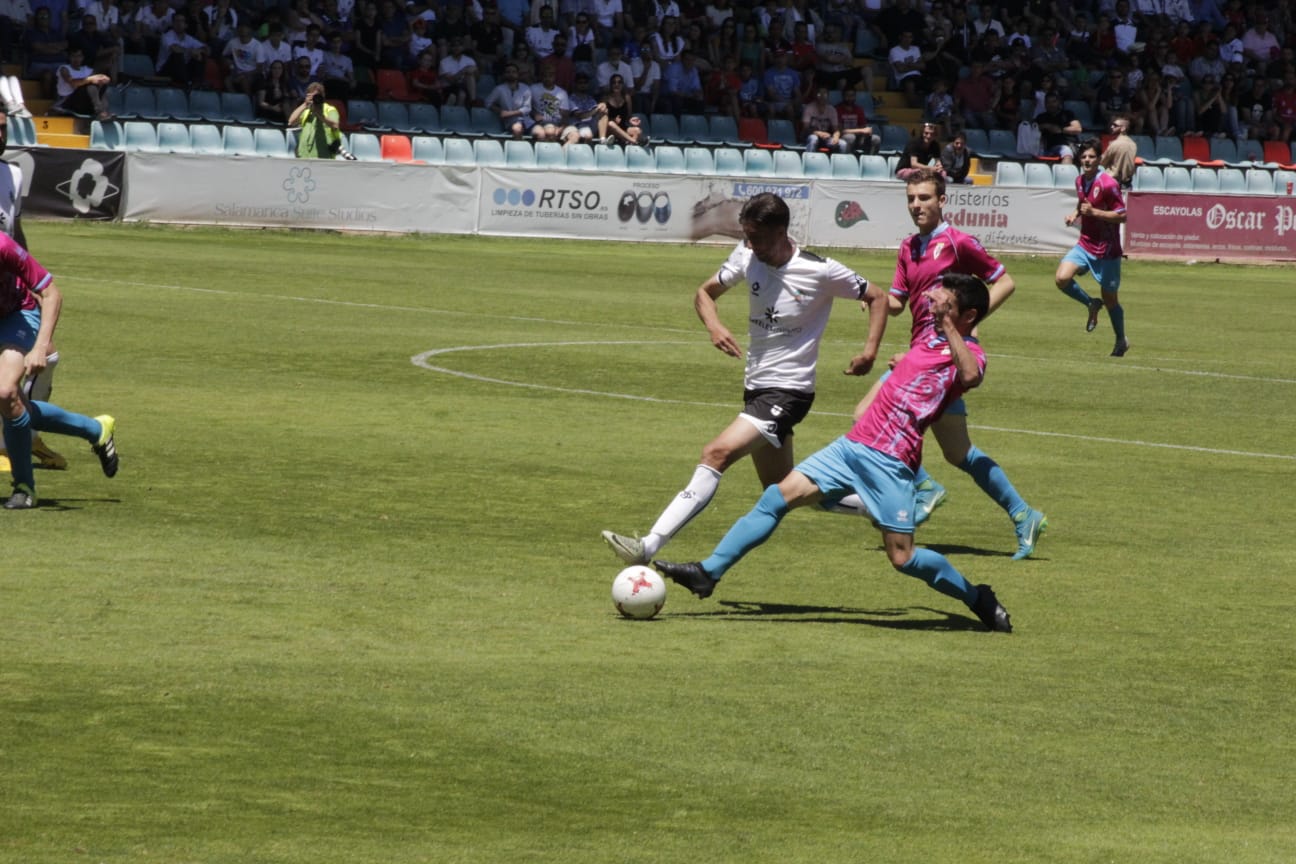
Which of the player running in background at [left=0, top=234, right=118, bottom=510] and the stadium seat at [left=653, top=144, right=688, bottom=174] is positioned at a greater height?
the player running in background at [left=0, top=234, right=118, bottom=510]

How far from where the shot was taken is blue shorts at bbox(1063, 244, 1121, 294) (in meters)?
23.3

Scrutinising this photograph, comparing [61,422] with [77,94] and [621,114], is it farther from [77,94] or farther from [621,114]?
[621,114]

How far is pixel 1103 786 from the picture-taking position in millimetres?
6664

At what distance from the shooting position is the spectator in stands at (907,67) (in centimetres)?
4631

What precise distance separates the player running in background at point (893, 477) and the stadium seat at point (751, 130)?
34.3 metres

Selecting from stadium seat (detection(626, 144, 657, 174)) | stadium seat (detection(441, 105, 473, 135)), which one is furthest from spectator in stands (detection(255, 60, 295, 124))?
stadium seat (detection(626, 144, 657, 174))

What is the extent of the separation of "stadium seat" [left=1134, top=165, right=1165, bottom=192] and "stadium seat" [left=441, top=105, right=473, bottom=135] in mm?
14341

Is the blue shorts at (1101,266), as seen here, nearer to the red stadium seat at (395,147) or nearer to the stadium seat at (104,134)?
the red stadium seat at (395,147)

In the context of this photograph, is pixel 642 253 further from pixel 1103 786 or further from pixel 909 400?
pixel 1103 786

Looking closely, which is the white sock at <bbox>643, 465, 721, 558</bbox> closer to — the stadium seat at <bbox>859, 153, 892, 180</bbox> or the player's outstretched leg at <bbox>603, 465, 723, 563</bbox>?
the player's outstretched leg at <bbox>603, 465, 723, 563</bbox>

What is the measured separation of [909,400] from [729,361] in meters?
12.0

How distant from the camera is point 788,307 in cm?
999

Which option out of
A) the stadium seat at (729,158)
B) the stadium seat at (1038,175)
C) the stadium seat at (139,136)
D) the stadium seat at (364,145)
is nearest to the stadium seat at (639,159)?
the stadium seat at (729,158)

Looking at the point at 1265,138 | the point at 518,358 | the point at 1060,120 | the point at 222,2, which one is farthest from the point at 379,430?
the point at 1265,138
